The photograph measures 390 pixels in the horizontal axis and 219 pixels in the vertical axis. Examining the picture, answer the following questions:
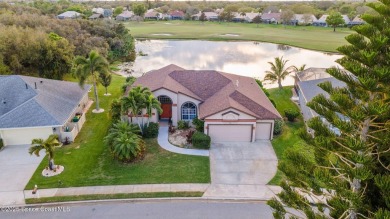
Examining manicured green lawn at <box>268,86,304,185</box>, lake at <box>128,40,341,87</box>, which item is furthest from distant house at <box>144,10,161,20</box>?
manicured green lawn at <box>268,86,304,185</box>

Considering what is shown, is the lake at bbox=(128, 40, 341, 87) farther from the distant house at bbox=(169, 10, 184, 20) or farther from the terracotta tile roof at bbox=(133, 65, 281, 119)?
the distant house at bbox=(169, 10, 184, 20)

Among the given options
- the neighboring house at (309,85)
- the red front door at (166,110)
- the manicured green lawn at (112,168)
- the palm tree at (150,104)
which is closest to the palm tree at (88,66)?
the manicured green lawn at (112,168)

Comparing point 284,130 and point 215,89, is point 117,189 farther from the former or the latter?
point 284,130

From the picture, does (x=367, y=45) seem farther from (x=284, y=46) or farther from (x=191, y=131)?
(x=284, y=46)


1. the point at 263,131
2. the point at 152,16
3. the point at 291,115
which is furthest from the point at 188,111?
the point at 152,16

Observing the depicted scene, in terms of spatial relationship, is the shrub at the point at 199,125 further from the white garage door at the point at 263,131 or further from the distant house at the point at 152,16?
the distant house at the point at 152,16

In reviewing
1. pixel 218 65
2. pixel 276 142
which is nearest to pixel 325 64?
pixel 218 65
